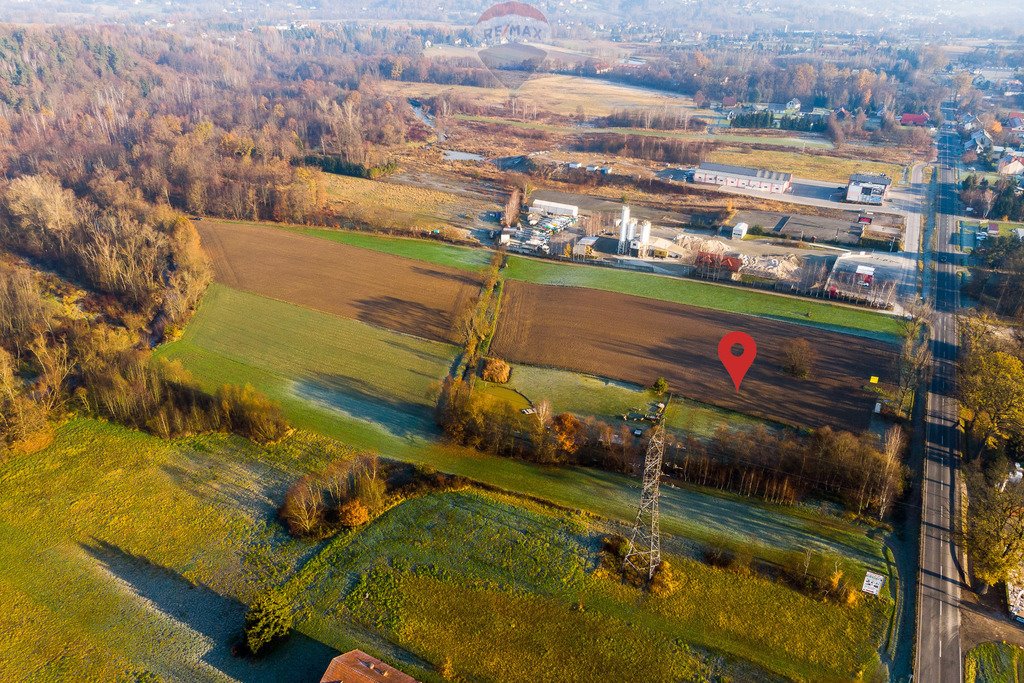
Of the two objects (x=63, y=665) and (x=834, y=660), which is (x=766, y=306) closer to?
(x=834, y=660)

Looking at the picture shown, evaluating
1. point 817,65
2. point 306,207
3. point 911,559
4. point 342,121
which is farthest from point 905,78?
point 911,559

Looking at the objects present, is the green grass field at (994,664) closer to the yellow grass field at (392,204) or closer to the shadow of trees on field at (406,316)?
the shadow of trees on field at (406,316)

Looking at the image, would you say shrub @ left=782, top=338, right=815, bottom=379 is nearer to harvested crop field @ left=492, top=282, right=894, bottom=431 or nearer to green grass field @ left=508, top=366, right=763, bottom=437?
harvested crop field @ left=492, top=282, right=894, bottom=431

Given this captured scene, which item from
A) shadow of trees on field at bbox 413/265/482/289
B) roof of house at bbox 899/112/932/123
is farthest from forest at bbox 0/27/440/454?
roof of house at bbox 899/112/932/123

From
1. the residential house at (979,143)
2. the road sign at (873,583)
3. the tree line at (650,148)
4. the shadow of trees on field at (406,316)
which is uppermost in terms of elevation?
the residential house at (979,143)

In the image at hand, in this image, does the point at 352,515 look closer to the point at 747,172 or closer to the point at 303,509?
the point at 303,509

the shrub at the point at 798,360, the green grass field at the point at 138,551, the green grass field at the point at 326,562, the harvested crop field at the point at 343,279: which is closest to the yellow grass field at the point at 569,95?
the harvested crop field at the point at 343,279
